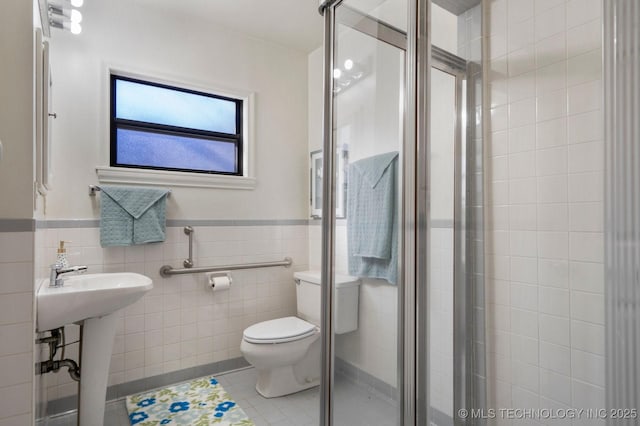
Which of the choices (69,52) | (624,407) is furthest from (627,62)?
(69,52)

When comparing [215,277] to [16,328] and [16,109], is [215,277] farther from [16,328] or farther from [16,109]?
[16,109]

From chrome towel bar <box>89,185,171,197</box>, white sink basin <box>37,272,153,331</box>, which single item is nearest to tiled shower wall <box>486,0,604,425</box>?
white sink basin <box>37,272,153,331</box>

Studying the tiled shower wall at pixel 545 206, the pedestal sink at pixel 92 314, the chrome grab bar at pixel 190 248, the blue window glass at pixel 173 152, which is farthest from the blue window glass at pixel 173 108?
the tiled shower wall at pixel 545 206

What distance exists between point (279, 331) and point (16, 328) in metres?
1.26

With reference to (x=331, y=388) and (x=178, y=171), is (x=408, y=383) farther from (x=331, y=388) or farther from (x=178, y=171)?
(x=178, y=171)

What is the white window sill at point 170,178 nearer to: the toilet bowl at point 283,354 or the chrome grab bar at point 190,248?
the chrome grab bar at point 190,248

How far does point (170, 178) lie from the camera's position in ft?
7.57

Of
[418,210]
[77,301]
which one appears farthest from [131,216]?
[418,210]

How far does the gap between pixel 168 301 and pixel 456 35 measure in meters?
2.16

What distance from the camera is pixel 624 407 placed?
28.1 inches

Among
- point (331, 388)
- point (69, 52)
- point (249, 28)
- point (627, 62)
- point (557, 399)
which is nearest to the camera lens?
point (627, 62)

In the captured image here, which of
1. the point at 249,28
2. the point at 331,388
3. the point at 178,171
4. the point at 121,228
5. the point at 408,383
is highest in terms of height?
the point at 249,28

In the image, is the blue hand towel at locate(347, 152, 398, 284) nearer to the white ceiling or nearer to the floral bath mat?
the floral bath mat

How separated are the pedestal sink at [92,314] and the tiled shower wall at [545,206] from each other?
1.47 meters
